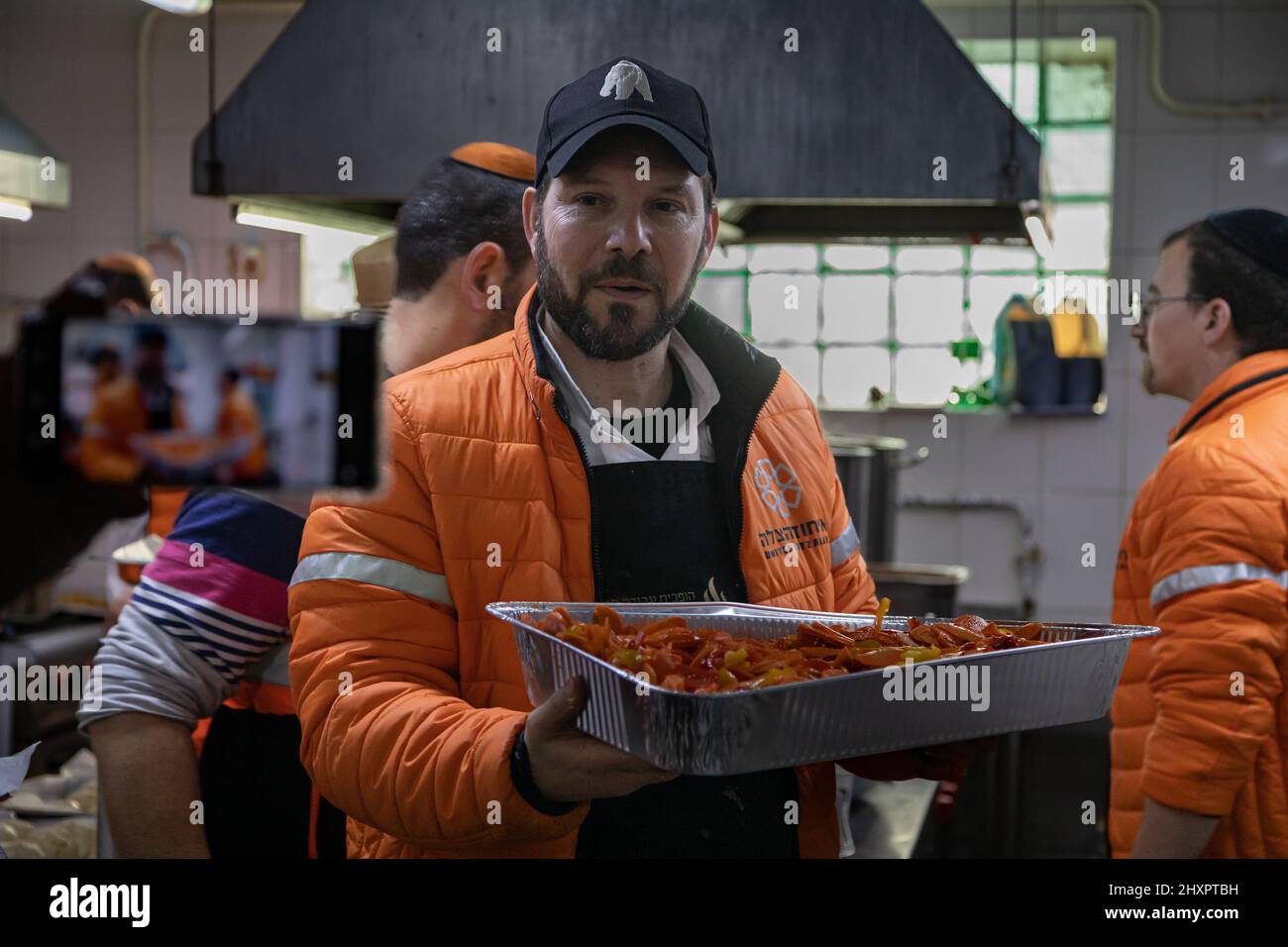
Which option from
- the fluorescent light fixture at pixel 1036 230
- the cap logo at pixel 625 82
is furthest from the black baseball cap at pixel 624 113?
the fluorescent light fixture at pixel 1036 230

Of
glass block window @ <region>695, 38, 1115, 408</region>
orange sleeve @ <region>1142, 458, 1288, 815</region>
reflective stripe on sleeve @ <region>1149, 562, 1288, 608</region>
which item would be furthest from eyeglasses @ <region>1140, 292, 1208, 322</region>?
glass block window @ <region>695, 38, 1115, 408</region>

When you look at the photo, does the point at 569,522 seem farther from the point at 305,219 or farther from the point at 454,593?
the point at 305,219

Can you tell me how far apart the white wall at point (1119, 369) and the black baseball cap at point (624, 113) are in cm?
281

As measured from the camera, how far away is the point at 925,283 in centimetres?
400

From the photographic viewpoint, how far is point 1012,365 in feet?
12.2

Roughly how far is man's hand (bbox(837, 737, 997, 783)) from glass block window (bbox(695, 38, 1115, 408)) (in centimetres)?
279

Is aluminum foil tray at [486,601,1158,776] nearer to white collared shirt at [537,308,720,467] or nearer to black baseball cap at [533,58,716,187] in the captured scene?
white collared shirt at [537,308,720,467]

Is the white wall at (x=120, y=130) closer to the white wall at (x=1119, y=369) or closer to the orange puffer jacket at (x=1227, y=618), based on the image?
the white wall at (x=1119, y=369)

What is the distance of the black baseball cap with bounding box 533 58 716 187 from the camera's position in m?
1.12

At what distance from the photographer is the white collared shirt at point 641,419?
114cm
